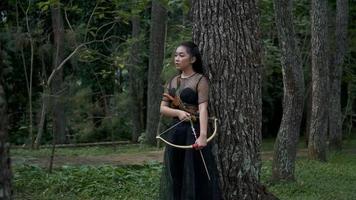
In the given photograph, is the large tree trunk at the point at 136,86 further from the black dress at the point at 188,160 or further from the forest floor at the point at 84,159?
the black dress at the point at 188,160

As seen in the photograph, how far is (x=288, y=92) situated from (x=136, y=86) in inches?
618

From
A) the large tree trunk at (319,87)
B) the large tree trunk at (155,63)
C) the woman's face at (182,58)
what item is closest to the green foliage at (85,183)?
the woman's face at (182,58)

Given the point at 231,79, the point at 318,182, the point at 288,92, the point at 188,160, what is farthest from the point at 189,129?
the point at 318,182

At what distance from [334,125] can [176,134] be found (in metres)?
13.7

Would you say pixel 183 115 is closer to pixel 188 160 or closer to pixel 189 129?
pixel 189 129

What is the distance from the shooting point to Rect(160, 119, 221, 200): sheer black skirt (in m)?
5.54

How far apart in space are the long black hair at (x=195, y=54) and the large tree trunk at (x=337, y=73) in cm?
1272

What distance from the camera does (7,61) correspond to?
2286 cm

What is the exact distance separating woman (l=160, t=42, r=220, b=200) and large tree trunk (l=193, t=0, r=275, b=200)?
224mm

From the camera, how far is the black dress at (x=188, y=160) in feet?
18.1

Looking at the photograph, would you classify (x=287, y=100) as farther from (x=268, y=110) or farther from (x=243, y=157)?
(x=268, y=110)

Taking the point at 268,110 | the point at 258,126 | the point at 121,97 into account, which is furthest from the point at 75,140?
the point at 258,126

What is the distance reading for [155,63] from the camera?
19188mm

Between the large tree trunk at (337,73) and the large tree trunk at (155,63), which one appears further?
the large tree trunk at (155,63)
